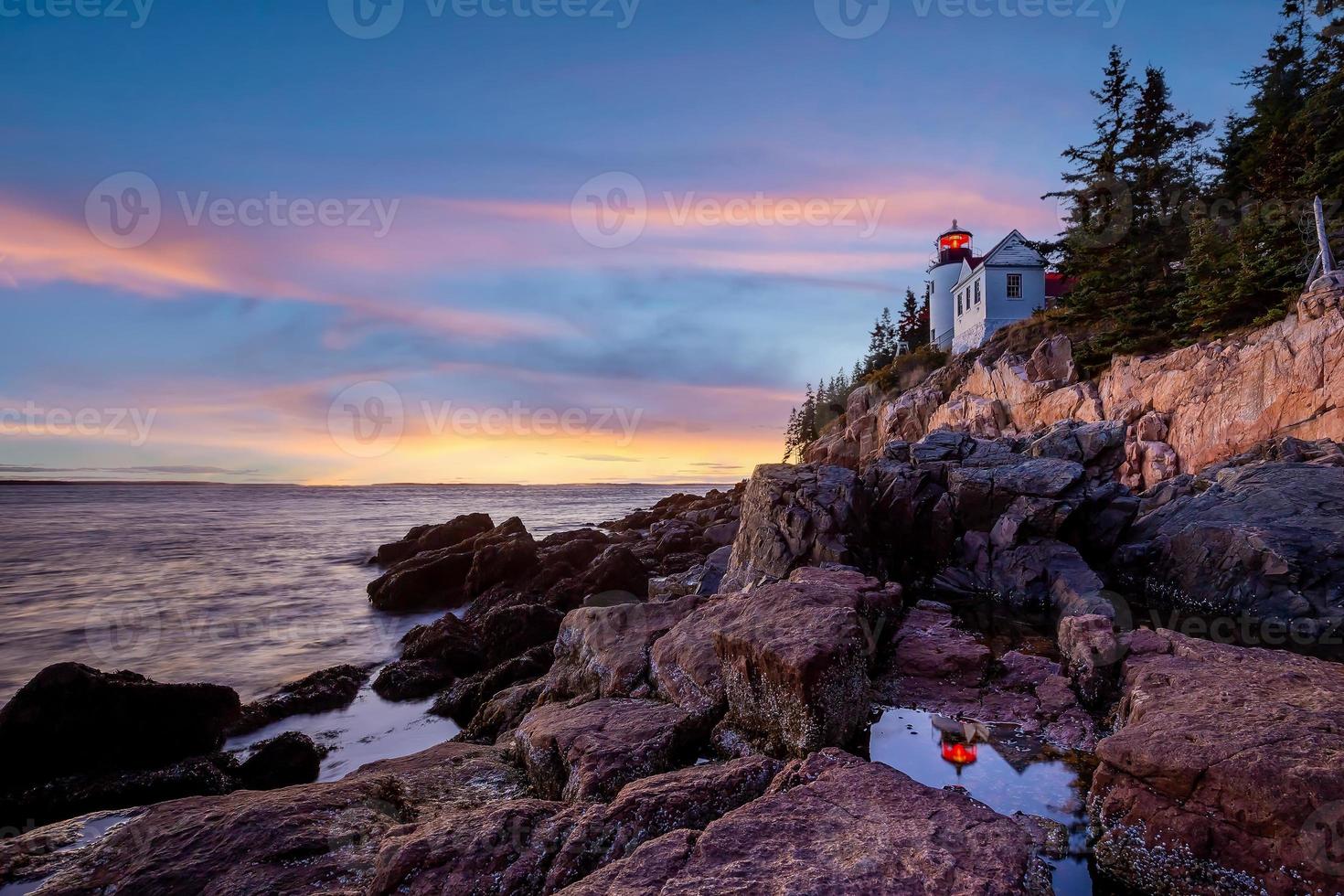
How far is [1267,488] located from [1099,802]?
14.7 metres

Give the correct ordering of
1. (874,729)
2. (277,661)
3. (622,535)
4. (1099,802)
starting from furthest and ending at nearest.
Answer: (622,535) → (277,661) → (874,729) → (1099,802)

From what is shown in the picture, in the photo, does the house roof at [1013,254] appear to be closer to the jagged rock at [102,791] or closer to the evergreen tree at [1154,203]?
the evergreen tree at [1154,203]

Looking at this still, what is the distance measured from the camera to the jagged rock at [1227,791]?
349 cm

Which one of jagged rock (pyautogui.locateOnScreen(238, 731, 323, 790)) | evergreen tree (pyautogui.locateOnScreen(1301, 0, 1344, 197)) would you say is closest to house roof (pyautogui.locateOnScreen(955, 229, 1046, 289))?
evergreen tree (pyautogui.locateOnScreen(1301, 0, 1344, 197))

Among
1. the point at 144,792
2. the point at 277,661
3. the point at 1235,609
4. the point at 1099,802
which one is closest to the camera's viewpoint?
the point at 1099,802

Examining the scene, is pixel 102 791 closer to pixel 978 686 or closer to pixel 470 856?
pixel 470 856

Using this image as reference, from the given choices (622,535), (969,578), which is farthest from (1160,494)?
(622,535)

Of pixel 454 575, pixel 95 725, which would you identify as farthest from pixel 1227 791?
pixel 454 575

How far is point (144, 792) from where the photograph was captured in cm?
658

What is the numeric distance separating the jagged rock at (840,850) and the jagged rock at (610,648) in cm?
292

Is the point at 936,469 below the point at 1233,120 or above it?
below

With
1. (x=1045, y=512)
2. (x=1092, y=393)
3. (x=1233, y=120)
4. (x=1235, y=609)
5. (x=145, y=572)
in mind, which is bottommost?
(x=145, y=572)

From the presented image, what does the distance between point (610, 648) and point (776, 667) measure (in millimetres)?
2414

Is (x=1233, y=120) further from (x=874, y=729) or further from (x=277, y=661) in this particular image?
(x=277, y=661)
